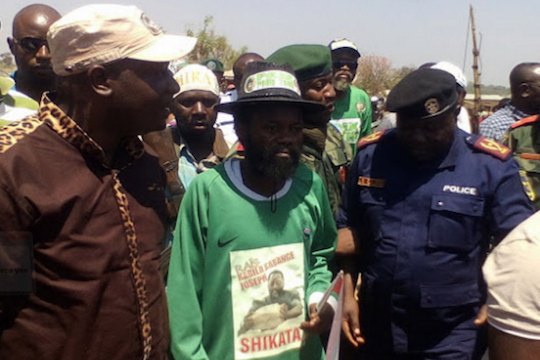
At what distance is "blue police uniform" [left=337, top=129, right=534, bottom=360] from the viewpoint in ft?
8.99

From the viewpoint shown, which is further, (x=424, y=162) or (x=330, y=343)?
(x=424, y=162)

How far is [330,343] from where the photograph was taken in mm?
2199

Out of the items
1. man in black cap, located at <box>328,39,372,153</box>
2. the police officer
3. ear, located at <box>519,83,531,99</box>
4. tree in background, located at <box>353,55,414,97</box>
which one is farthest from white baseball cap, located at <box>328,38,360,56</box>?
tree in background, located at <box>353,55,414,97</box>

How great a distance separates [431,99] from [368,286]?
941mm

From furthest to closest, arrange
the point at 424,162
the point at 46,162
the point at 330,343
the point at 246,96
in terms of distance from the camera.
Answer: the point at 424,162 → the point at 246,96 → the point at 330,343 → the point at 46,162

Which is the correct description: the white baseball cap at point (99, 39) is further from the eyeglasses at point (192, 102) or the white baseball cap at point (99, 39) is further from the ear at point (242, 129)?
the eyeglasses at point (192, 102)

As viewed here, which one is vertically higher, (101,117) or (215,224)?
(101,117)

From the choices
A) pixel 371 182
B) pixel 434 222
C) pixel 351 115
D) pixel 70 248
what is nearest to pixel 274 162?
pixel 371 182

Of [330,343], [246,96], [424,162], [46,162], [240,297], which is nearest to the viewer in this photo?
[46,162]

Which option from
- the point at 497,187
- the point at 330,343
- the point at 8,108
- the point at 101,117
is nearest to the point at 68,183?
the point at 101,117

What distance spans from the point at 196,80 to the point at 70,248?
2460 mm

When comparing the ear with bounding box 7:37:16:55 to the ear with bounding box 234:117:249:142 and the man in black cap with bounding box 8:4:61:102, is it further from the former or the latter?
the ear with bounding box 234:117:249:142

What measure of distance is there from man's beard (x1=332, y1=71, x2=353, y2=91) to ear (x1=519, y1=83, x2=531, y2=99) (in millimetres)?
1627

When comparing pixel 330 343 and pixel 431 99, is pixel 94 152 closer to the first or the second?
pixel 330 343
